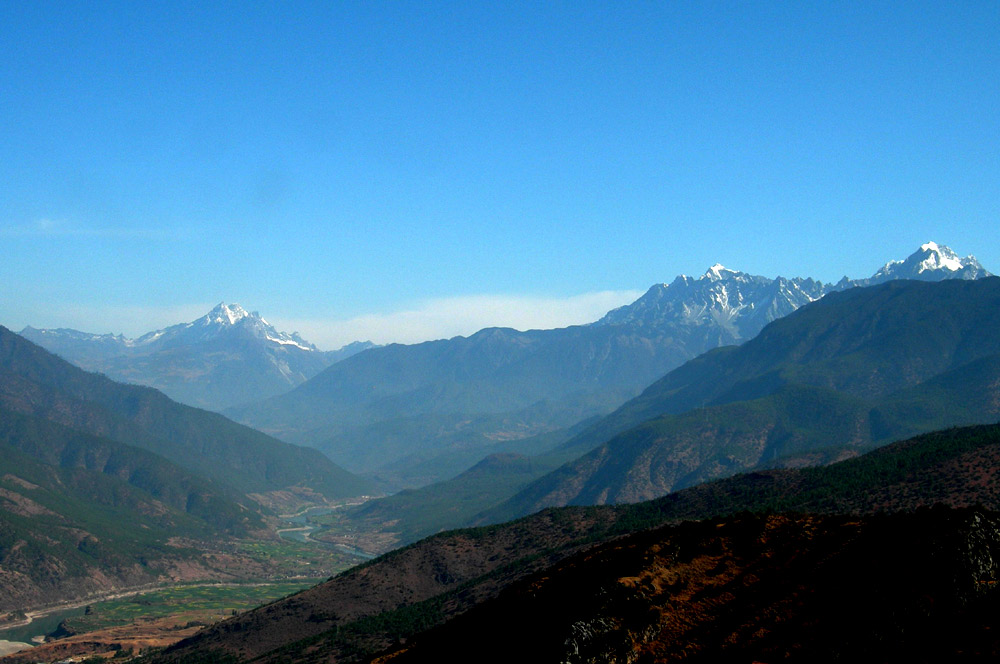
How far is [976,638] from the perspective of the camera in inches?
1491

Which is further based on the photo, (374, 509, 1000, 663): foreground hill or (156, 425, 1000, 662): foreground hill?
(156, 425, 1000, 662): foreground hill

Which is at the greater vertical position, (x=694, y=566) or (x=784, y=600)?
(x=694, y=566)

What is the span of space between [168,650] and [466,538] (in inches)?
2499

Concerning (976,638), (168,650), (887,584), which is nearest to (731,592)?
(887,584)

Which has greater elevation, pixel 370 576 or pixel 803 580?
pixel 803 580

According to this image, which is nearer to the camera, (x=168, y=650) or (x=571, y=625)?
(x=571, y=625)

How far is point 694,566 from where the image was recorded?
50406 mm

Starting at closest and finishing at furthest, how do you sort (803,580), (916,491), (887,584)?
(887,584), (803,580), (916,491)

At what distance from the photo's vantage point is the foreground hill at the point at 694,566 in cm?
4300

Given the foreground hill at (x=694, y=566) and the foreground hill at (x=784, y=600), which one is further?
the foreground hill at (x=694, y=566)

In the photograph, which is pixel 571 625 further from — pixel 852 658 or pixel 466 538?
pixel 466 538

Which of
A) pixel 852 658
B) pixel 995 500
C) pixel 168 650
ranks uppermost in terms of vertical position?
pixel 852 658

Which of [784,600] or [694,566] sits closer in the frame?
[784,600]

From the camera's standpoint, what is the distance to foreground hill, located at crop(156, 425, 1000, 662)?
43.0 metres
